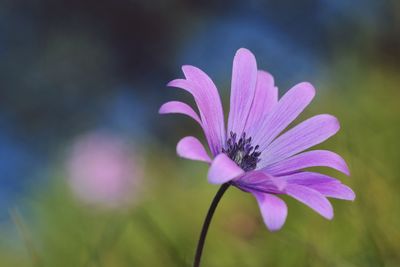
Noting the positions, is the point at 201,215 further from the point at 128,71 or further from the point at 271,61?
the point at 128,71

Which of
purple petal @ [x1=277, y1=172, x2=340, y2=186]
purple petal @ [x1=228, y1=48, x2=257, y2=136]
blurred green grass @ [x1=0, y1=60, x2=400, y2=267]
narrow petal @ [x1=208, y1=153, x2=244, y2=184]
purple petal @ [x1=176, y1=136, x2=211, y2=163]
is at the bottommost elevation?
blurred green grass @ [x1=0, y1=60, x2=400, y2=267]

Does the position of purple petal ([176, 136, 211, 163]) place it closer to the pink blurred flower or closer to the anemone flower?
the anemone flower

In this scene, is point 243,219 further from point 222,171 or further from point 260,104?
point 222,171

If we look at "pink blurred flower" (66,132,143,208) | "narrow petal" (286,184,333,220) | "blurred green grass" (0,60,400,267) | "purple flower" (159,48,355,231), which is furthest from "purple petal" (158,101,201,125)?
"pink blurred flower" (66,132,143,208)

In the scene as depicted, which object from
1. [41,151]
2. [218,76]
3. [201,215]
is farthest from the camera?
[41,151]

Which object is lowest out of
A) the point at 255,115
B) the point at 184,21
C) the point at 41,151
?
the point at 41,151

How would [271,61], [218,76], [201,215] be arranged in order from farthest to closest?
[271,61] → [218,76] → [201,215]

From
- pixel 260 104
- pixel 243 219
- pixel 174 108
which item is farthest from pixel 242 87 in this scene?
pixel 243 219

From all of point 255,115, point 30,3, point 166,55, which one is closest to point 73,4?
point 30,3
